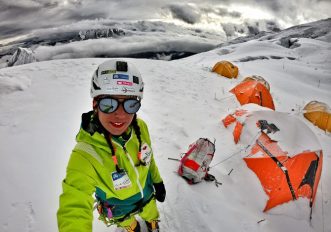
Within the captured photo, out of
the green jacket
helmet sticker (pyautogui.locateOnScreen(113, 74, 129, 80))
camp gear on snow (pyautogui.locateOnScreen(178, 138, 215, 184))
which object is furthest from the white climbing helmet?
camp gear on snow (pyautogui.locateOnScreen(178, 138, 215, 184))

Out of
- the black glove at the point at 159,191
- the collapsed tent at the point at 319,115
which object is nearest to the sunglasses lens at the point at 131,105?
the black glove at the point at 159,191

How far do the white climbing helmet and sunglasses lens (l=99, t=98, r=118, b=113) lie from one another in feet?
0.29

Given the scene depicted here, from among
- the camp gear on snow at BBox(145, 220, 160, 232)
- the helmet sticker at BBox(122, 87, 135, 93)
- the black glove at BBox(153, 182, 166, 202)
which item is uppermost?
the helmet sticker at BBox(122, 87, 135, 93)

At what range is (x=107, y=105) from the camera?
2598mm

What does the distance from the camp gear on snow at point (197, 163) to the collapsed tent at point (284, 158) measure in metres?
1.30

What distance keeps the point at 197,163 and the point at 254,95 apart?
664 cm

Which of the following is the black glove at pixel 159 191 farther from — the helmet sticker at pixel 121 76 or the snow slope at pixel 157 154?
the helmet sticker at pixel 121 76

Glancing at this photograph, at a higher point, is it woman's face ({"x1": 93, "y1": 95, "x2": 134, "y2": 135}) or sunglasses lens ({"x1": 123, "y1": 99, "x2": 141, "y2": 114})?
sunglasses lens ({"x1": 123, "y1": 99, "x2": 141, "y2": 114})

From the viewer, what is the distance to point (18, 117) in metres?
6.51

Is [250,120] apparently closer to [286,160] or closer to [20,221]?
[286,160]

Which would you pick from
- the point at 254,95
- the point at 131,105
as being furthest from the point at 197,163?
the point at 254,95

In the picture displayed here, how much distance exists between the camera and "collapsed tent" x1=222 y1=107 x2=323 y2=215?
216 inches

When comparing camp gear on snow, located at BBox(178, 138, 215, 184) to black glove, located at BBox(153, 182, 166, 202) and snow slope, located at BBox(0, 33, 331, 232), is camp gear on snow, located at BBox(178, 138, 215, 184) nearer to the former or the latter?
snow slope, located at BBox(0, 33, 331, 232)

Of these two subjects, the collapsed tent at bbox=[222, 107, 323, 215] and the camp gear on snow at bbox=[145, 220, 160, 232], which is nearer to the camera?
the camp gear on snow at bbox=[145, 220, 160, 232]
